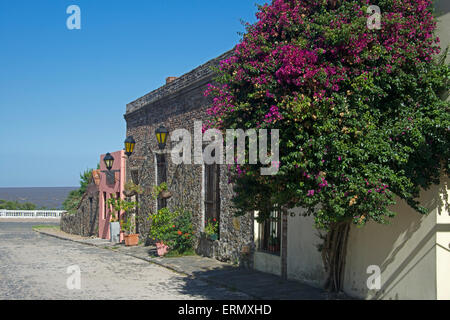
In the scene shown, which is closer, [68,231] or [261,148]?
[261,148]

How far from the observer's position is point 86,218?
79.8 ft

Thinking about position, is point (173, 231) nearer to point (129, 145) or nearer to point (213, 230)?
point (213, 230)

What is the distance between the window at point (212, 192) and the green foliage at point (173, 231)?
31.1 inches

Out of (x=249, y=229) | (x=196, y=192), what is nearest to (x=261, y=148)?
(x=249, y=229)

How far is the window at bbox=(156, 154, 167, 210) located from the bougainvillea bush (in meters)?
9.78

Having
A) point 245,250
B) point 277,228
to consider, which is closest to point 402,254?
point 277,228

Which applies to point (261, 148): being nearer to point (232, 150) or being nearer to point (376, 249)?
point (232, 150)

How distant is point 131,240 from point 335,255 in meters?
10.6

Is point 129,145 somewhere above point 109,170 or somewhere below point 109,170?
above

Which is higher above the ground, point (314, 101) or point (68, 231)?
point (314, 101)

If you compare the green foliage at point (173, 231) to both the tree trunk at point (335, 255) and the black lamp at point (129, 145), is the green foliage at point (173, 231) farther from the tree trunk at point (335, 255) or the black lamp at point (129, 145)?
the tree trunk at point (335, 255)

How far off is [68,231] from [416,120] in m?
23.7

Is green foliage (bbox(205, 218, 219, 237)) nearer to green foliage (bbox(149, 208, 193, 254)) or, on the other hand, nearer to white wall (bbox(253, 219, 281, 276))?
green foliage (bbox(149, 208, 193, 254))
